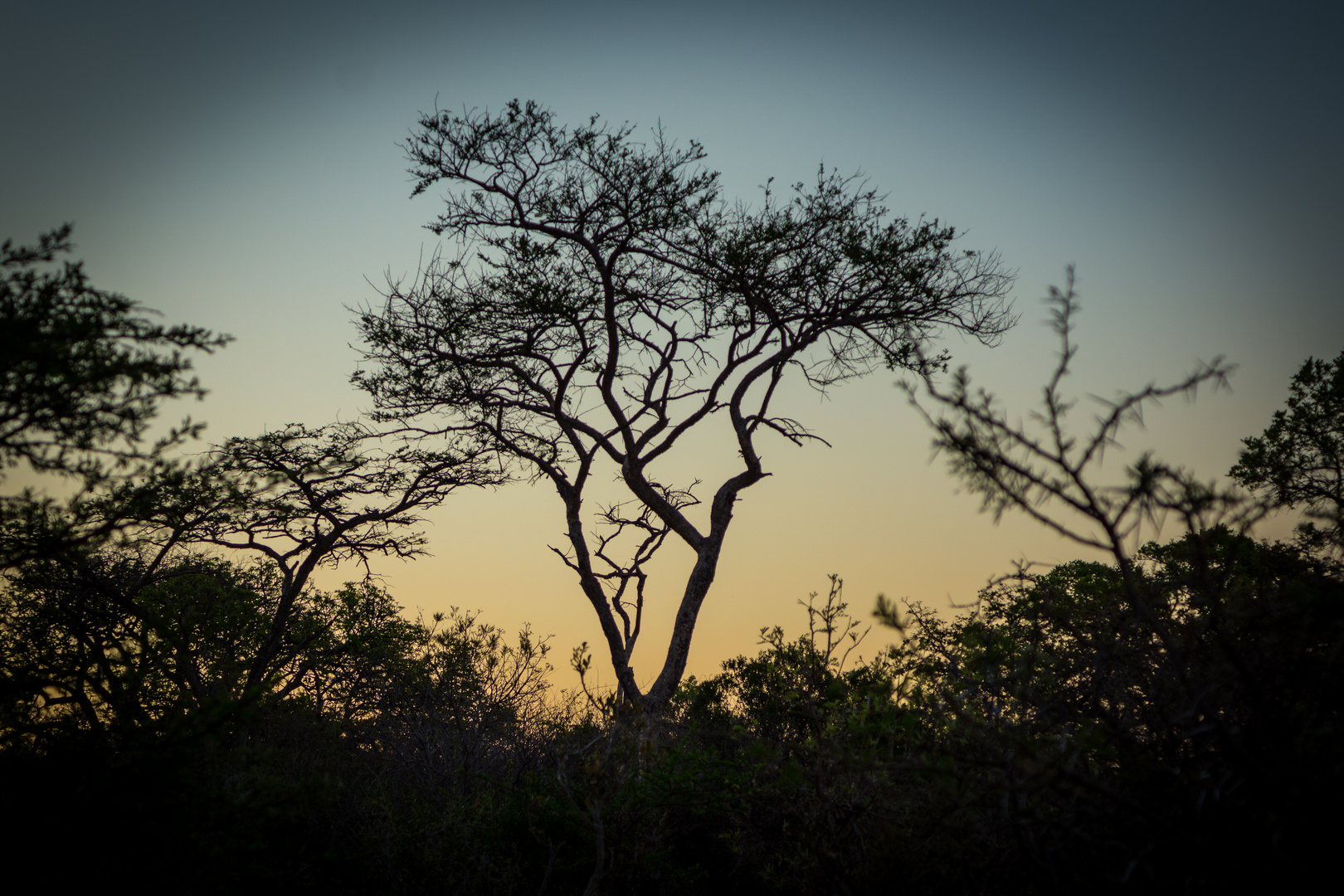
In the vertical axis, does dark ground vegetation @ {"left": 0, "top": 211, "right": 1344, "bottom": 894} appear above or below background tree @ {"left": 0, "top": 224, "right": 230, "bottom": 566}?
below

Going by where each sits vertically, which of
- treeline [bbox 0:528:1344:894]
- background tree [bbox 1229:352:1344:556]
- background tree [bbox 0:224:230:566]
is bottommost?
treeline [bbox 0:528:1344:894]

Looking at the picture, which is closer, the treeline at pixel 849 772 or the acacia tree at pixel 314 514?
the treeline at pixel 849 772

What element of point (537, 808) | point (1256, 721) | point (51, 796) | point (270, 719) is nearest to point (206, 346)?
point (51, 796)

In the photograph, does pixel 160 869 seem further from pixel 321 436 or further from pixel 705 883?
pixel 321 436

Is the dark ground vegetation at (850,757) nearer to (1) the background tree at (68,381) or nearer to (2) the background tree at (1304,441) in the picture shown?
(1) the background tree at (68,381)

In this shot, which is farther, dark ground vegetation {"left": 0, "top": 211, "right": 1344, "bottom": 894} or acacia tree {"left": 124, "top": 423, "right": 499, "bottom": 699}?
acacia tree {"left": 124, "top": 423, "right": 499, "bottom": 699}

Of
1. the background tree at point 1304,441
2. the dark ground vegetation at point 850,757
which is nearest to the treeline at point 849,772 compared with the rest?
the dark ground vegetation at point 850,757

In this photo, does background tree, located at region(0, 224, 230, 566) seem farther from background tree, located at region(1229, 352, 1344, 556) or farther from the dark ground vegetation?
background tree, located at region(1229, 352, 1344, 556)

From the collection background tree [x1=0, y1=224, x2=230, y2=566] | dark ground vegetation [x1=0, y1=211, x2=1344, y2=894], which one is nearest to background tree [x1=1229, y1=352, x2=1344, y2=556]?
dark ground vegetation [x1=0, y1=211, x2=1344, y2=894]

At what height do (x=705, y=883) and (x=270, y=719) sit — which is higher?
(x=270, y=719)

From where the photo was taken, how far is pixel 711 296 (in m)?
12.0

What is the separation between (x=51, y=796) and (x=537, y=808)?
491 cm

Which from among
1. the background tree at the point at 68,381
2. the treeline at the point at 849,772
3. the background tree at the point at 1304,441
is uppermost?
the background tree at the point at 1304,441

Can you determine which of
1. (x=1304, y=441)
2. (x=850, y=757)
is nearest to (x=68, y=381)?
(x=850, y=757)
